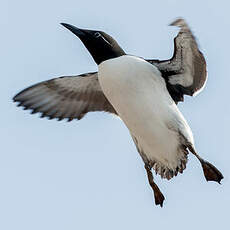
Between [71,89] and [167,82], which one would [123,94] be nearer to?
[167,82]

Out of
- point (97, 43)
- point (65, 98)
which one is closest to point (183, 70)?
point (97, 43)

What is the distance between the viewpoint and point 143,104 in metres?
10.7

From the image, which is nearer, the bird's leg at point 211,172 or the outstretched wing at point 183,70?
the bird's leg at point 211,172

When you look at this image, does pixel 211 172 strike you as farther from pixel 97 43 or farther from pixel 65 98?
pixel 65 98

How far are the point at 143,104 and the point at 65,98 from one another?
188 cm

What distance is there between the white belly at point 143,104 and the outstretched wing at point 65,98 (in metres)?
1.00

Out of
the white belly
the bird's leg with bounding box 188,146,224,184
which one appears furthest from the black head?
the bird's leg with bounding box 188,146,224,184

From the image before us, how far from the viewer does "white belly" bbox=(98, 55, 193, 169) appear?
35.2ft

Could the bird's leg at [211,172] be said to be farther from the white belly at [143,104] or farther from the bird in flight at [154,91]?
the white belly at [143,104]

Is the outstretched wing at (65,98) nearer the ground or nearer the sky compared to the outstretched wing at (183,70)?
nearer the ground

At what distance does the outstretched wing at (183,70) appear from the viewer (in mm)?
11031

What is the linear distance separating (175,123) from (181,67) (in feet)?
2.74

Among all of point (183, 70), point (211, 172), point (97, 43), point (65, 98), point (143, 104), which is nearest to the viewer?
point (143, 104)

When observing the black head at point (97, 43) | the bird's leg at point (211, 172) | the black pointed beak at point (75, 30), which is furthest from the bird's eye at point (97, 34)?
the bird's leg at point (211, 172)
